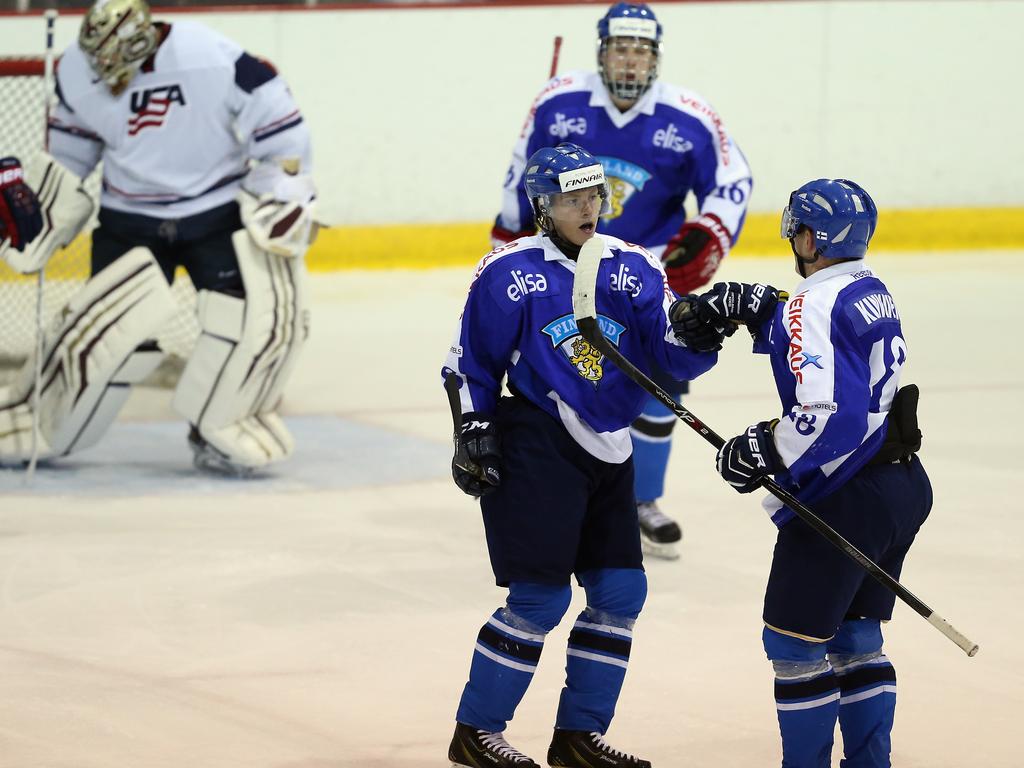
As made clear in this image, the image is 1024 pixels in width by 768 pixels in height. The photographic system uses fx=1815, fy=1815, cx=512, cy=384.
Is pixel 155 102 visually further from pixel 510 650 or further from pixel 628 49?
pixel 510 650

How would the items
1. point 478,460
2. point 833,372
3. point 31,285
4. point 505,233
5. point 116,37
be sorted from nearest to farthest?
point 833,372 < point 478,460 < point 505,233 < point 116,37 < point 31,285

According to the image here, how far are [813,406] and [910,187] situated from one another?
23.8ft

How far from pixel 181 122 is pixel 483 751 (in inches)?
116

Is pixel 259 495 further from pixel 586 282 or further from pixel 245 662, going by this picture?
pixel 586 282

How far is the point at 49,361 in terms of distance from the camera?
5.54m

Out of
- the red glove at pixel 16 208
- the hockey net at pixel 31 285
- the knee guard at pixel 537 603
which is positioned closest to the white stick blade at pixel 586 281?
the knee guard at pixel 537 603

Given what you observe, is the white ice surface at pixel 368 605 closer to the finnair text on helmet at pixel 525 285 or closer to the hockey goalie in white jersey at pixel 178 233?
the hockey goalie in white jersey at pixel 178 233

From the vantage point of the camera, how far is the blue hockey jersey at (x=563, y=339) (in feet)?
9.89

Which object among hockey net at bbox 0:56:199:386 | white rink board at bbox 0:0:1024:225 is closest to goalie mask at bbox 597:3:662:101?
hockey net at bbox 0:56:199:386

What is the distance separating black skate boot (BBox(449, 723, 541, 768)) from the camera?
3.02m

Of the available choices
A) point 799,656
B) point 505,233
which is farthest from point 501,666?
point 505,233

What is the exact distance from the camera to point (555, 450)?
A: 3.03 meters

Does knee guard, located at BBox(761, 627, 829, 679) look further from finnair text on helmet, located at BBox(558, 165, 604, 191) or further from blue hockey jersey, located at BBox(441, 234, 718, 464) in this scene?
finnair text on helmet, located at BBox(558, 165, 604, 191)

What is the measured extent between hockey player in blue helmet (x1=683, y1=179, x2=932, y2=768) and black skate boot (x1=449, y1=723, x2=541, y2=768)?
0.46 metres
